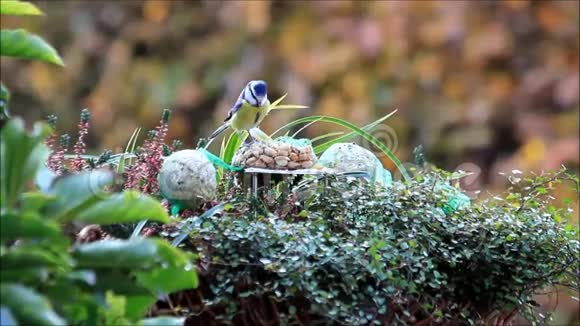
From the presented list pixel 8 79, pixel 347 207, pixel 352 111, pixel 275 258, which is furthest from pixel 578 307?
pixel 8 79

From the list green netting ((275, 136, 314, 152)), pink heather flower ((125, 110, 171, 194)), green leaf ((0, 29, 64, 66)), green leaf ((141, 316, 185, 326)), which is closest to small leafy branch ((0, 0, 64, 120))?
green leaf ((0, 29, 64, 66))

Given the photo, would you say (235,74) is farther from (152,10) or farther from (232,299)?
(232,299)

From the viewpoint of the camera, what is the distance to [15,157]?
1130 mm

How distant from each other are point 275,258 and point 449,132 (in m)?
2.29

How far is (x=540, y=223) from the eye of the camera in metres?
1.81

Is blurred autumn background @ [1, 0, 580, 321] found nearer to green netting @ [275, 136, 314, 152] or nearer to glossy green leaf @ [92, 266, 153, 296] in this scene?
green netting @ [275, 136, 314, 152]

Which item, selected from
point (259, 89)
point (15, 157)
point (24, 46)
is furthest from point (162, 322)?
point (259, 89)

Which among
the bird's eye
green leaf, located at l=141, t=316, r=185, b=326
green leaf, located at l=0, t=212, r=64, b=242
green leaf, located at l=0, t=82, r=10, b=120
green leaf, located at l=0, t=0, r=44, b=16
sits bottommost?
green leaf, located at l=141, t=316, r=185, b=326

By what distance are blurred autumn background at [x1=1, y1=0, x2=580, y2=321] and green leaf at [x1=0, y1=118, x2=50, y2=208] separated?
2513 mm

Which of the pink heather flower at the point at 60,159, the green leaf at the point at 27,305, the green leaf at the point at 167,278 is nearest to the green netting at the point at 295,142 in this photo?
the pink heather flower at the point at 60,159

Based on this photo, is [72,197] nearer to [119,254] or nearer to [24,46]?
[119,254]

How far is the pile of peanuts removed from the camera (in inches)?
71.9

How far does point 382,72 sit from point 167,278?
8.48 ft

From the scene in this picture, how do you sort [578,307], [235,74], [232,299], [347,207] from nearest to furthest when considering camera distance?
[232,299] → [347,207] → [578,307] → [235,74]
